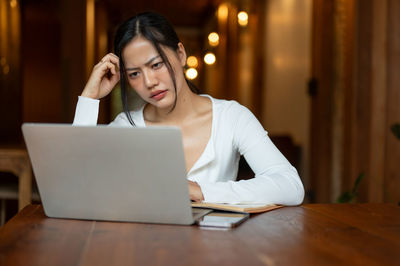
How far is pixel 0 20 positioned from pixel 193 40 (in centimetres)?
816

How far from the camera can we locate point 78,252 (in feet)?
2.73

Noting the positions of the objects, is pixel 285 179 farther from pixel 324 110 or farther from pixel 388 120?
pixel 324 110

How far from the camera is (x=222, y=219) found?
3.53ft

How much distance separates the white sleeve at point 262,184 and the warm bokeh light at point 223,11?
23.5ft

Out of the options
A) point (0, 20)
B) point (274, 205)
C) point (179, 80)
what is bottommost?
point (274, 205)

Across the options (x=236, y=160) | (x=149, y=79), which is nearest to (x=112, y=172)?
(x=149, y=79)

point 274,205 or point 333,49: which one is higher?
point 333,49

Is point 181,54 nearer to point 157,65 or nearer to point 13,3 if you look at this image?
point 157,65

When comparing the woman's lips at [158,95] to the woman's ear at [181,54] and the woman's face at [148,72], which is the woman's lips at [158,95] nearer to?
the woman's face at [148,72]

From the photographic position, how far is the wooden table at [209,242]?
31.0 inches

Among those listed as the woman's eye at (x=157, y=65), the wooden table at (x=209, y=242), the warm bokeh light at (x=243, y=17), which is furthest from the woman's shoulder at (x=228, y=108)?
the warm bokeh light at (x=243, y=17)

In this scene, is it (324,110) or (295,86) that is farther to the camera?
(295,86)

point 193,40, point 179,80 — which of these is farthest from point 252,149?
point 193,40

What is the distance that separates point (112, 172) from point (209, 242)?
0.84 feet
